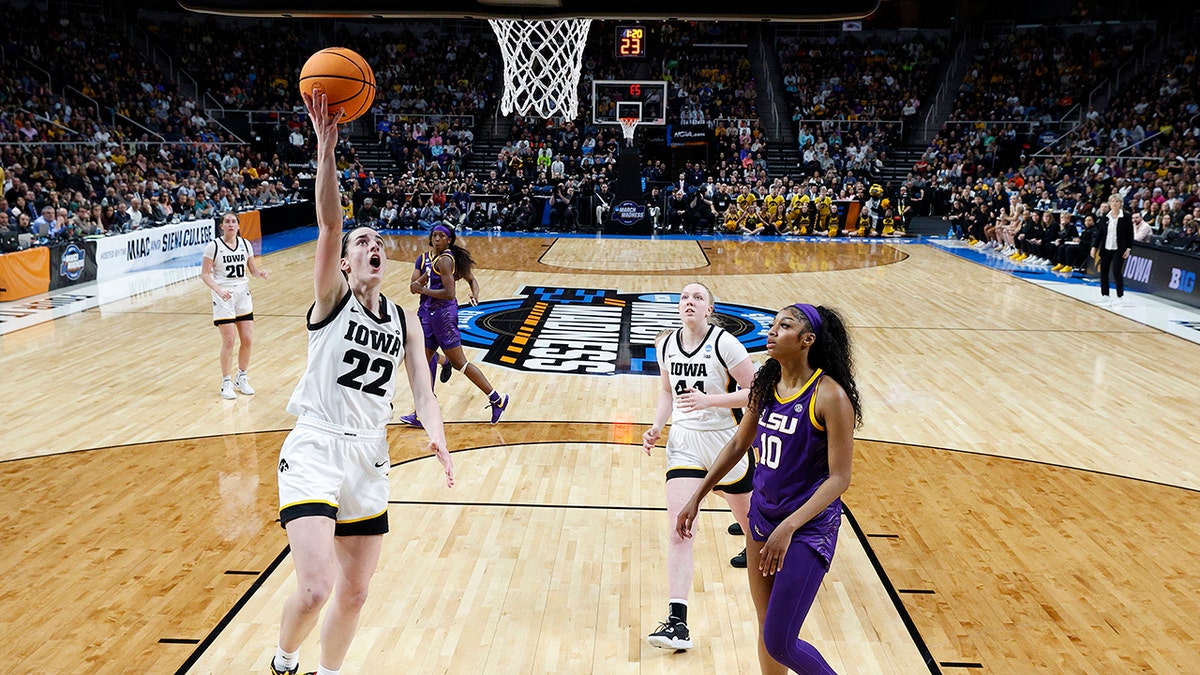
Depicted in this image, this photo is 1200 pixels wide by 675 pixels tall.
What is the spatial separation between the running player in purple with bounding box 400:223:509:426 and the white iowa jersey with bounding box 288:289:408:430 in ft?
14.3

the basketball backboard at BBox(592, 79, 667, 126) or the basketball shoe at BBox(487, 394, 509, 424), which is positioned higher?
the basketball backboard at BBox(592, 79, 667, 126)

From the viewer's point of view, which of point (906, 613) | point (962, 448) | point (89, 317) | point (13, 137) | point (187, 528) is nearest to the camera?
point (906, 613)

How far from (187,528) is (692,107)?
90.5 ft

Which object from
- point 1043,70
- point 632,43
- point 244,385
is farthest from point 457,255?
point 1043,70

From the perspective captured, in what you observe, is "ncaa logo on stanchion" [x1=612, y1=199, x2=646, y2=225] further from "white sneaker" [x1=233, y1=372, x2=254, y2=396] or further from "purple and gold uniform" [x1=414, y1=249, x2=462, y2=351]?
"purple and gold uniform" [x1=414, y1=249, x2=462, y2=351]

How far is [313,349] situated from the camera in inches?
158

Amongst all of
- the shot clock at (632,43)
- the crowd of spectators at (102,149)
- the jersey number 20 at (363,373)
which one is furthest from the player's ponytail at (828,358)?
the shot clock at (632,43)

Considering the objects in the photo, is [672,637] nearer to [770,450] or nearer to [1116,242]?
[770,450]

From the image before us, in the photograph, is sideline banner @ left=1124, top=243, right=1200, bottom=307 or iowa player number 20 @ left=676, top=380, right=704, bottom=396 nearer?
iowa player number 20 @ left=676, top=380, right=704, bottom=396

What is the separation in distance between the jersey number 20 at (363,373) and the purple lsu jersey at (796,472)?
1570mm

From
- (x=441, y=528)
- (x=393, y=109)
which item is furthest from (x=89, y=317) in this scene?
(x=393, y=109)

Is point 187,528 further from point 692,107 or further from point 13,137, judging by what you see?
point 692,107

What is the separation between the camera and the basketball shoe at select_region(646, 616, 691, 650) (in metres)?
4.77

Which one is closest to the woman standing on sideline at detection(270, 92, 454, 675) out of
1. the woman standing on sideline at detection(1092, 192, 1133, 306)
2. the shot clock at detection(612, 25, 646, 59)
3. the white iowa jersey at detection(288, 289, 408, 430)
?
the white iowa jersey at detection(288, 289, 408, 430)
